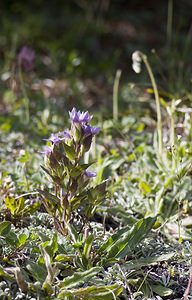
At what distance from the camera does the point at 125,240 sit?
4.43ft

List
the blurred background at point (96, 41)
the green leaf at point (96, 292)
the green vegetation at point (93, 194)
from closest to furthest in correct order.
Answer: the green leaf at point (96, 292), the green vegetation at point (93, 194), the blurred background at point (96, 41)

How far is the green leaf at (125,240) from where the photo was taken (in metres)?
1.33

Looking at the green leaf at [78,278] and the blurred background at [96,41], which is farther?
the blurred background at [96,41]

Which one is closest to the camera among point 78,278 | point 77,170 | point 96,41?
point 78,278

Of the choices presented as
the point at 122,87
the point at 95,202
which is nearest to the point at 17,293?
the point at 95,202

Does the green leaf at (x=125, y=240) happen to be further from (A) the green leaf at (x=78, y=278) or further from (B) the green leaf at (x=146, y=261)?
(A) the green leaf at (x=78, y=278)

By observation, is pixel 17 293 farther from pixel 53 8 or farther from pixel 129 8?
pixel 129 8

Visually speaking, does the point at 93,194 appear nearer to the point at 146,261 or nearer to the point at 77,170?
the point at 77,170

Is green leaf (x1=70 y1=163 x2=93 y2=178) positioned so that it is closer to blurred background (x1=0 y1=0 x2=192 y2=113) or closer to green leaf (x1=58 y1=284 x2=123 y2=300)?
green leaf (x1=58 y1=284 x2=123 y2=300)

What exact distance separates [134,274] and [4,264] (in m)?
0.47

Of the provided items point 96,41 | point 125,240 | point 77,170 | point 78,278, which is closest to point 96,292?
point 78,278

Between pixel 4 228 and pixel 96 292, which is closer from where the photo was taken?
pixel 96 292

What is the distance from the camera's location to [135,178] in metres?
1.91

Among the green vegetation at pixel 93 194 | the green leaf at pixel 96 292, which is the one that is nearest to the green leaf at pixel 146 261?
the green vegetation at pixel 93 194
